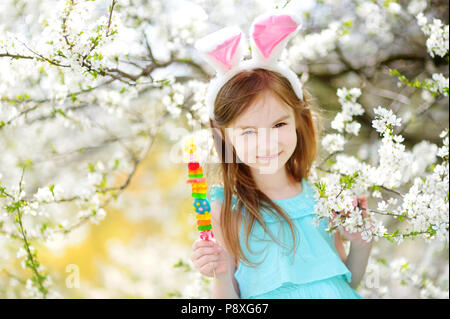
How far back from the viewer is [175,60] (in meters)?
2.15

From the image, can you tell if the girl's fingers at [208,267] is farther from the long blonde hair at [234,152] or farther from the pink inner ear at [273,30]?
the pink inner ear at [273,30]

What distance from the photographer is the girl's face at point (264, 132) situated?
1437 millimetres

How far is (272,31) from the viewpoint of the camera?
1306 millimetres

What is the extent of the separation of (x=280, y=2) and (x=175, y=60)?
0.83m

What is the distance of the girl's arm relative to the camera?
59.6 inches

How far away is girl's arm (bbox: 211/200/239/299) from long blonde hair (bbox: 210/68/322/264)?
0.03 m

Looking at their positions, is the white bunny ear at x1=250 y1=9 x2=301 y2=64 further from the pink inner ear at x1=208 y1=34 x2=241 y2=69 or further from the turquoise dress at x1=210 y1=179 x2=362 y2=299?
the turquoise dress at x1=210 y1=179 x2=362 y2=299

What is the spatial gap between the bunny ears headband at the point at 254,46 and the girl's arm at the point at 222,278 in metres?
0.35

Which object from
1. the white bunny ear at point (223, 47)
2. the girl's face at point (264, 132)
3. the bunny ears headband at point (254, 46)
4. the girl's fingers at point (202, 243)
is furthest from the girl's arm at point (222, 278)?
the white bunny ear at point (223, 47)

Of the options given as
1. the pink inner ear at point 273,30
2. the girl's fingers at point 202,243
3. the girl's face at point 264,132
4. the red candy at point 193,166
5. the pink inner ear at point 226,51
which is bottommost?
the girl's fingers at point 202,243

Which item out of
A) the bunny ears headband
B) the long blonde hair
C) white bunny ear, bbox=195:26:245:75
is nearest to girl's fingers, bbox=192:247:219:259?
the long blonde hair

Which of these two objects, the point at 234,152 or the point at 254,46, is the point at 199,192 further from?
the point at 254,46
